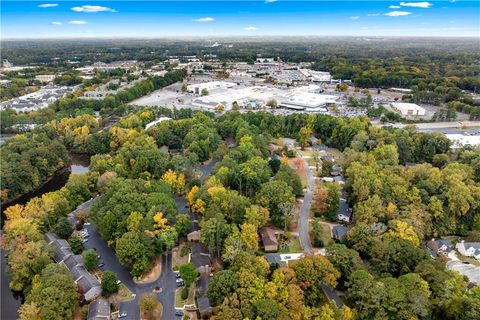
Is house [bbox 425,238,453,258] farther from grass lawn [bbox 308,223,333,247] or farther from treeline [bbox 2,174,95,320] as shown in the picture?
treeline [bbox 2,174,95,320]

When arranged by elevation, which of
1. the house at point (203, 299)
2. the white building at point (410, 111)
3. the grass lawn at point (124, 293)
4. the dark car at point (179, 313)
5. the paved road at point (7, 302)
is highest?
the white building at point (410, 111)

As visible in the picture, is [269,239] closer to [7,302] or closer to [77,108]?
[7,302]

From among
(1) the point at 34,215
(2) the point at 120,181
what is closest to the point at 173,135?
(2) the point at 120,181

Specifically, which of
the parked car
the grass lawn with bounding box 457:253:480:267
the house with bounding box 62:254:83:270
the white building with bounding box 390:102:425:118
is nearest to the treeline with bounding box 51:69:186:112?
the house with bounding box 62:254:83:270

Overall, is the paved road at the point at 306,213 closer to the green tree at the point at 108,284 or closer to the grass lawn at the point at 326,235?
the grass lawn at the point at 326,235

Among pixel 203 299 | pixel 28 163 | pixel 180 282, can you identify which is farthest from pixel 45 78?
pixel 203 299

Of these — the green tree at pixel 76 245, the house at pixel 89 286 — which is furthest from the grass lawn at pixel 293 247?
the green tree at pixel 76 245
